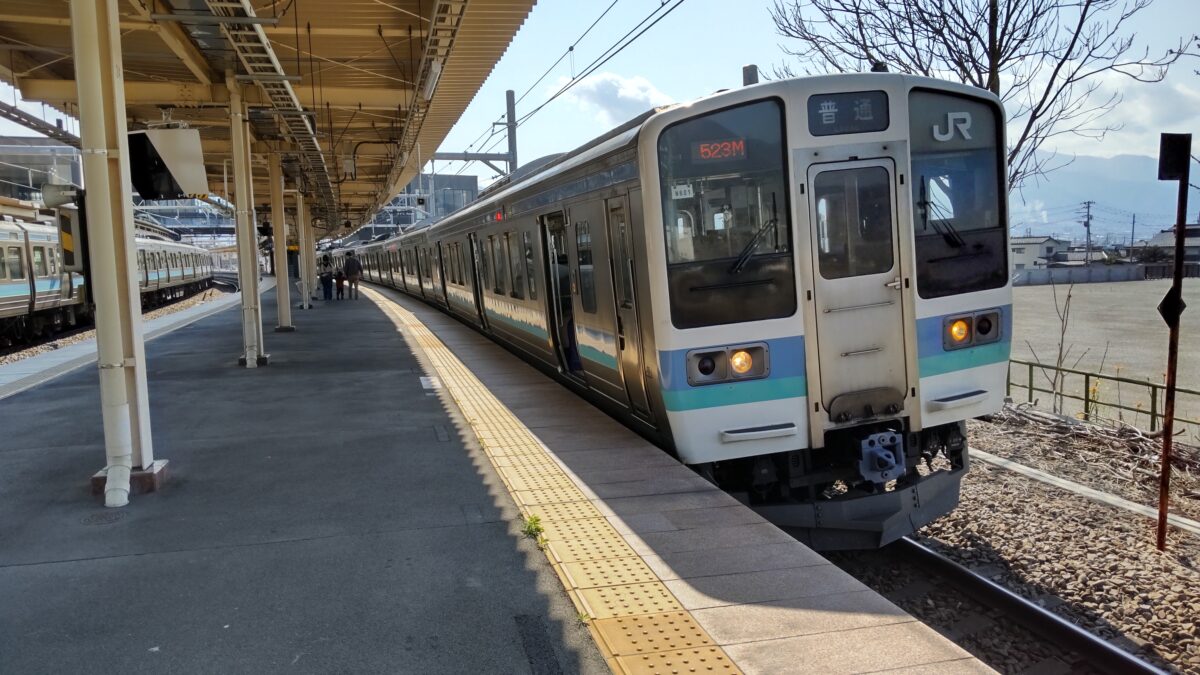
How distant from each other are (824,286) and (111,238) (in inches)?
175

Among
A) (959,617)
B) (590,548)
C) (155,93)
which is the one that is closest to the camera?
(590,548)

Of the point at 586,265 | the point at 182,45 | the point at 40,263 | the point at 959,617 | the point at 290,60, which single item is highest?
the point at 290,60

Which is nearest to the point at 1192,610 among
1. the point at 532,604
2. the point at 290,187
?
the point at 532,604

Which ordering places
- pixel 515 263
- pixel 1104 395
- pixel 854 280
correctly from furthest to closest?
pixel 1104 395 → pixel 515 263 → pixel 854 280

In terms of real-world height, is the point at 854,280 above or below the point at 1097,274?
above

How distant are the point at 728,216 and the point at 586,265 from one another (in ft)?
7.11

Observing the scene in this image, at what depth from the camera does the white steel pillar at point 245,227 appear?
1212 centimetres

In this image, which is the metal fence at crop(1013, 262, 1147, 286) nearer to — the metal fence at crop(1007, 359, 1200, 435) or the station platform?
the metal fence at crop(1007, 359, 1200, 435)

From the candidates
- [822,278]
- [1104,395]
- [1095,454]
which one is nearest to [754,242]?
[822,278]

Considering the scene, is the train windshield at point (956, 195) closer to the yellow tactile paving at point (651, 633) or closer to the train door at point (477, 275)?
the yellow tactile paving at point (651, 633)

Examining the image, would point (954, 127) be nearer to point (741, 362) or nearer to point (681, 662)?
point (741, 362)

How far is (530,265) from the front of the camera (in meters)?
10.2

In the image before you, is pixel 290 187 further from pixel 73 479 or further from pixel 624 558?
pixel 624 558

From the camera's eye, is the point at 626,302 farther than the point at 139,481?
Yes
